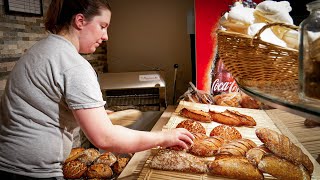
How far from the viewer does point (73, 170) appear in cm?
217

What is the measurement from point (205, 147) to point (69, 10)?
2.92 ft

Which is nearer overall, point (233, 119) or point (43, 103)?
point (43, 103)

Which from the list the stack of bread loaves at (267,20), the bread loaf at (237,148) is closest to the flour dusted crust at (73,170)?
the bread loaf at (237,148)

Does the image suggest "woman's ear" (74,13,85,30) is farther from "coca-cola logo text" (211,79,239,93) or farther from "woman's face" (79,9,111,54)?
"coca-cola logo text" (211,79,239,93)

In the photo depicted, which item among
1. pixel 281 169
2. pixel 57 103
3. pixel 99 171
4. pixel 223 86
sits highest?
pixel 57 103

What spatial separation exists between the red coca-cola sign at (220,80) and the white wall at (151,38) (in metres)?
0.86

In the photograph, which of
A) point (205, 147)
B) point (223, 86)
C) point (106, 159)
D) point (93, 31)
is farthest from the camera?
point (223, 86)

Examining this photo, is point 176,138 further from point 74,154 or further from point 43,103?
point 74,154

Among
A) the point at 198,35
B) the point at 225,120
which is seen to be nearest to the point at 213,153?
the point at 225,120

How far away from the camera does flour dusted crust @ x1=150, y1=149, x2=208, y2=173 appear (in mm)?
1457

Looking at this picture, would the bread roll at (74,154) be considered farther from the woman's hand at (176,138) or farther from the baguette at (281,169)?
the baguette at (281,169)

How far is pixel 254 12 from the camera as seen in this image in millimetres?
1289

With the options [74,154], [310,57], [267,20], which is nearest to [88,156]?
[74,154]

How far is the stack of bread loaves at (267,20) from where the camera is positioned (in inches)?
43.3
